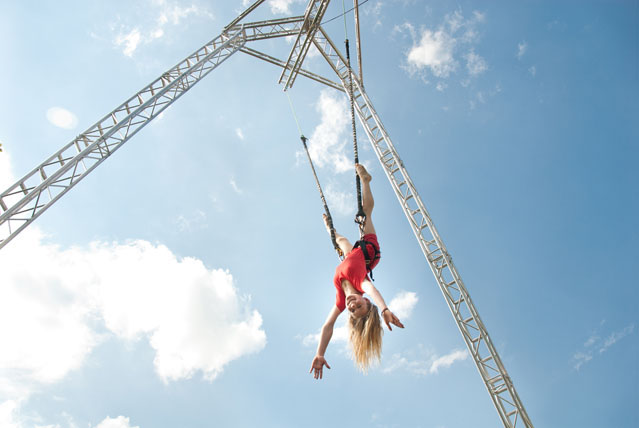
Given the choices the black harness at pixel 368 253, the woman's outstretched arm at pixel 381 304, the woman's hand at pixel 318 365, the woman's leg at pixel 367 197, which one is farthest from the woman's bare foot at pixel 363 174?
the woman's hand at pixel 318 365

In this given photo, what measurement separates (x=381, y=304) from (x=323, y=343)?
0.77 meters

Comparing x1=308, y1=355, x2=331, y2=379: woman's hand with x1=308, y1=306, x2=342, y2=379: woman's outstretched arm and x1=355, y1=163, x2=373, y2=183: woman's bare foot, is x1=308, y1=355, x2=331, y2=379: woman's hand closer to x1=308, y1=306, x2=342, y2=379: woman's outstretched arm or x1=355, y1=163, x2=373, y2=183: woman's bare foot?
x1=308, y1=306, x2=342, y2=379: woman's outstretched arm

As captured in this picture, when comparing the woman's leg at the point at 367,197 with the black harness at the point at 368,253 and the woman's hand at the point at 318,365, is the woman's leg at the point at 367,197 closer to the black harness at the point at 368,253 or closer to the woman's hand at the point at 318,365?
the black harness at the point at 368,253

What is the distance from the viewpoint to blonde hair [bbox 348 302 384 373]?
3021 mm

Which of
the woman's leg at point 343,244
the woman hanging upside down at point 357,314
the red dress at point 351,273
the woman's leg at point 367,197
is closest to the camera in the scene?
the woman hanging upside down at point 357,314

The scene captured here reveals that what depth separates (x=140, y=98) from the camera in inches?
287

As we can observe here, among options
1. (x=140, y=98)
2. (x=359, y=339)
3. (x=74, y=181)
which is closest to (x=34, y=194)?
(x=74, y=181)

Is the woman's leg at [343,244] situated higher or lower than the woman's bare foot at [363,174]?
lower

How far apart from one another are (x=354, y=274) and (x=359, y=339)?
0.53 meters

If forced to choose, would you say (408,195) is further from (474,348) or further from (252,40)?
(252,40)

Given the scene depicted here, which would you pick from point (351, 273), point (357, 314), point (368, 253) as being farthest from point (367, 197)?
point (357, 314)

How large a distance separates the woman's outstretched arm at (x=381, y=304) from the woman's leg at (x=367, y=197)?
1.06 metres

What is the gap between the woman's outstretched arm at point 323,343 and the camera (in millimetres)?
3143

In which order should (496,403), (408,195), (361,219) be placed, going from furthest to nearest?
(408,195), (496,403), (361,219)
